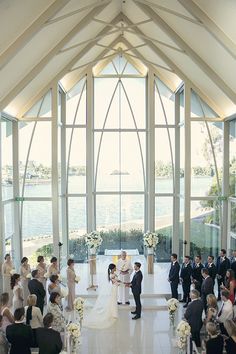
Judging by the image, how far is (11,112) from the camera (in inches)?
519

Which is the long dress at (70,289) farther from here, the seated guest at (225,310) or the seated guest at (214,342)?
the seated guest at (214,342)

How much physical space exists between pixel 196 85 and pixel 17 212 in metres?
8.06

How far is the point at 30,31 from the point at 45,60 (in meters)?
2.17

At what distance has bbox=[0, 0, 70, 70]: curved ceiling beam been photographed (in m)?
9.16

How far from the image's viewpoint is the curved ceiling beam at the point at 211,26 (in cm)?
909

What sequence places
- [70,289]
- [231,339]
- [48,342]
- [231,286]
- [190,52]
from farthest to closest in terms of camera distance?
[190,52] → [70,289] → [231,286] → [231,339] → [48,342]

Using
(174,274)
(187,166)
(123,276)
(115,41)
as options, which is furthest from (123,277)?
(115,41)

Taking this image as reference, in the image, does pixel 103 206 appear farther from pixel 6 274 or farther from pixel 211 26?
pixel 211 26

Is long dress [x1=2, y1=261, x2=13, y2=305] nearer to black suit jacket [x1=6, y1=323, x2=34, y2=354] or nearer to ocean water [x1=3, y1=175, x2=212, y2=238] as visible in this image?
ocean water [x1=3, y1=175, x2=212, y2=238]

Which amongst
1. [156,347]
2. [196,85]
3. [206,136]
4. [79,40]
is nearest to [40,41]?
[79,40]

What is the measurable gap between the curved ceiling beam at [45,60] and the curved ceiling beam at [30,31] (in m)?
1.90

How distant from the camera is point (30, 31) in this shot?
9.16 metres

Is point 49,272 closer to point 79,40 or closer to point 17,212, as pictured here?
point 17,212

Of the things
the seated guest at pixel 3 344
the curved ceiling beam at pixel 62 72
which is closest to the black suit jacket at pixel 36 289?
the seated guest at pixel 3 344
